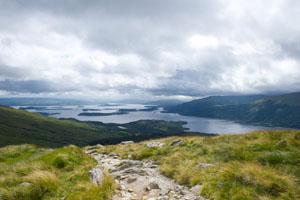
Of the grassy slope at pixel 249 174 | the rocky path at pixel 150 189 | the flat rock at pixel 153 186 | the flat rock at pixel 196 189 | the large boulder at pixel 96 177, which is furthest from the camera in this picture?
the flat rock at pixel 153 186

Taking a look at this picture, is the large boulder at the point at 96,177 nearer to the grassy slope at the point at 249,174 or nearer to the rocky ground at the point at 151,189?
the rocky ground at the point at 151,189

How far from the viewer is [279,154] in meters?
9.26

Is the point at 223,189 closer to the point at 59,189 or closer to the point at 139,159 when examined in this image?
the point at 59,189

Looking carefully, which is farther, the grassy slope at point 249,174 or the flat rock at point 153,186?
the flat rock at point 153,186

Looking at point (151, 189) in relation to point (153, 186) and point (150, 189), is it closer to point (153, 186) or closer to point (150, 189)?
point (150, 189)

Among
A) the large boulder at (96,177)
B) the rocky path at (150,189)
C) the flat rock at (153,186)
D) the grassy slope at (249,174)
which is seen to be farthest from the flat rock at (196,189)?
the large boulder at (96,177)

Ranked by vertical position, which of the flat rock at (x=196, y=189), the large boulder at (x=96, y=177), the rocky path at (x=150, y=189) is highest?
the large boulder at (x=96, y=177)

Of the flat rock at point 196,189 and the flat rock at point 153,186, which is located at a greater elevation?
the flat rock at point 196,189

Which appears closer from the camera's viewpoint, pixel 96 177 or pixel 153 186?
pixel 96 177

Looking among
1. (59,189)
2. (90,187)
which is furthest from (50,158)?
(90,187)

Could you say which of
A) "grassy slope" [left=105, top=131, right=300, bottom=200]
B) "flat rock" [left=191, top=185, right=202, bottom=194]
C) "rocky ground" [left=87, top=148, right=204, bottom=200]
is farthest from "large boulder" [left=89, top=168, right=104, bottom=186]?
"flat rock" [left=191, top=185, right=202, bottom=194]

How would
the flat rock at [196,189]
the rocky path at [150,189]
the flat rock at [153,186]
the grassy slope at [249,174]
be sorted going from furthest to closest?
the flat rock at [153,186], the flat rock at [196,189], the rocky path at [150,189], the grassy slope at [249,174]

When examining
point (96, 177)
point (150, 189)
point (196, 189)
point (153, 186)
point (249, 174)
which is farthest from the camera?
point (153, 186)

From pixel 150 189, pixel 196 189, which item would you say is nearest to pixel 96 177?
pixel 150 189
